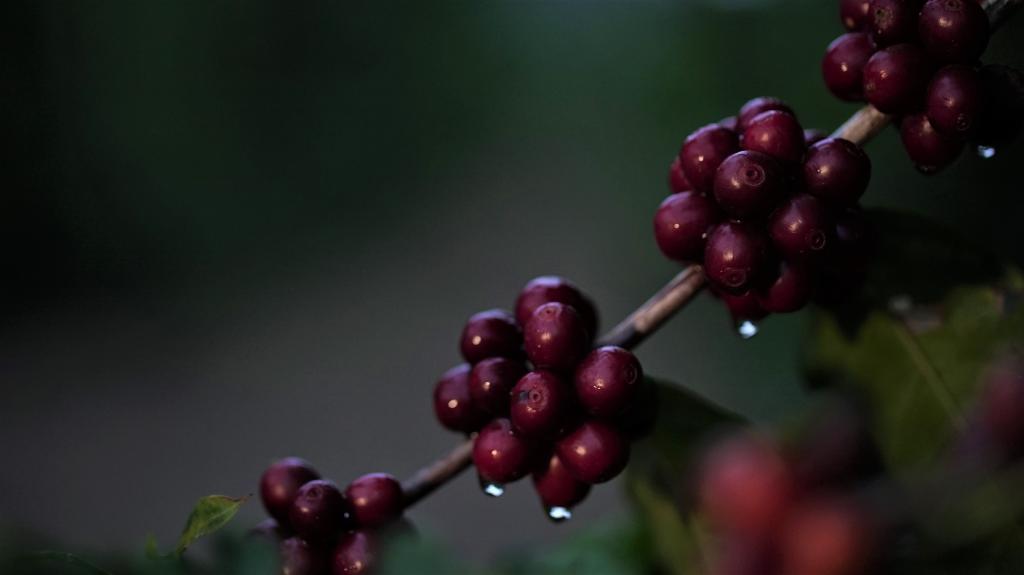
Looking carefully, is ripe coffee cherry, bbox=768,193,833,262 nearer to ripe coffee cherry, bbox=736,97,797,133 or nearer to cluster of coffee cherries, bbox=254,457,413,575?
ripe coffee cherry, bbox=736,97,797,133

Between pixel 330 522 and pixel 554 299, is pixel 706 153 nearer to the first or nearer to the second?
pixel 554 299

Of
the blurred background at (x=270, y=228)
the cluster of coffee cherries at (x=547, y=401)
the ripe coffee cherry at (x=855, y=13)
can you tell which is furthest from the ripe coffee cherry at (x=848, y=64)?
the blurred background at (x=270, y=228)

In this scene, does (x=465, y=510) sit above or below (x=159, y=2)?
below

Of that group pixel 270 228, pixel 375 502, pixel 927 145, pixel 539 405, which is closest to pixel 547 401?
pixel 539 405

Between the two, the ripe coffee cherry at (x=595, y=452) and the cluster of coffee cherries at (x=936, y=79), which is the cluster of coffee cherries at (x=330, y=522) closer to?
the ripe coffee cherry at (x=595, y=452)

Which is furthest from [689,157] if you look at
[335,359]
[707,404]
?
[335,359]

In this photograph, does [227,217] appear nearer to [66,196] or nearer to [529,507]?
[66,196]

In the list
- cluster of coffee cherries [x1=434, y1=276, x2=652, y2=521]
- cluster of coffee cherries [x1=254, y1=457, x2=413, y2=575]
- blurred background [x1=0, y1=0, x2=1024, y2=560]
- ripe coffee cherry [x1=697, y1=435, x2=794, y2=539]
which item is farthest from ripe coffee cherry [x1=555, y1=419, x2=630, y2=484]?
blurred background [x1=0, y1=0, x2=1024, y2=560]
